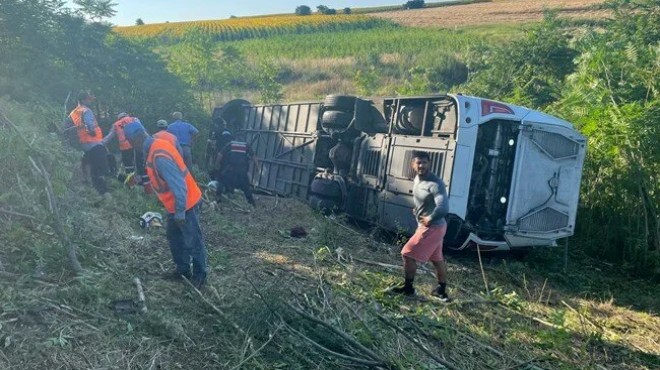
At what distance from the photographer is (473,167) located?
809 centimetres

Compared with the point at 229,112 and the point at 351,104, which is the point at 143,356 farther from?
the point at 229,112

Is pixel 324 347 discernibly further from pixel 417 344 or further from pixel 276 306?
pixel 417 344

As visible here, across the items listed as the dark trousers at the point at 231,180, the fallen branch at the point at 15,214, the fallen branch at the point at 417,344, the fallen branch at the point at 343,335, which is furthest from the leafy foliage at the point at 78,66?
the fallen branch at the point at 417,344

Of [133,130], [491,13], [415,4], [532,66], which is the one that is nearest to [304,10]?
[415,4]

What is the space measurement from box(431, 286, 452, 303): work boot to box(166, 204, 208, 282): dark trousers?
8.38ft

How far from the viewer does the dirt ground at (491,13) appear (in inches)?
1535

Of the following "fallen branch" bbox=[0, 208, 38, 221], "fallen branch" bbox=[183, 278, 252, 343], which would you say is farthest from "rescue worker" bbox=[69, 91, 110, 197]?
"fallen branch" bbox=[183, 278, 252, 343]

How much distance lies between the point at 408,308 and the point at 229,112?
974 centimetres

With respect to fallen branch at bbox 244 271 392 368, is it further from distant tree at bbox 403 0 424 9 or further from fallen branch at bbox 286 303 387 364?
distant tree at bbox 403 0 424 9

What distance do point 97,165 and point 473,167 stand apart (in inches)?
223

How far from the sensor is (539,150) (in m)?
8.15

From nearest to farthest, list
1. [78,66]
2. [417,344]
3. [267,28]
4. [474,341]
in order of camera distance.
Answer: [417,344] → [474,341] → [78,66] → [267,28]

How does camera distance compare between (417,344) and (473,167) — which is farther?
(473,167)

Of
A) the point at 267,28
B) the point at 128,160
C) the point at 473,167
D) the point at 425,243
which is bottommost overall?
the point at 425,243
